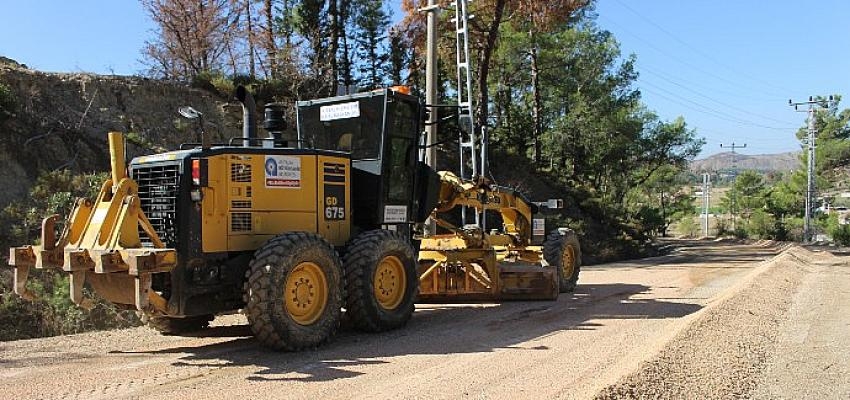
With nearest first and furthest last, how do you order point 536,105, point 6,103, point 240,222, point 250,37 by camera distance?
point 240,222 < point 6,103 < point 250,37 < point 536,105

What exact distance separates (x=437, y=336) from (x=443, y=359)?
4.23ft

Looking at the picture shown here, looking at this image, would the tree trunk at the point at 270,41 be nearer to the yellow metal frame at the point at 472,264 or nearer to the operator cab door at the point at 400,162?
the yellow metal frame at the point at 472,264

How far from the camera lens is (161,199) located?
7.32 metres

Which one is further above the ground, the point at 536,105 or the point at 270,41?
the point at 270,41

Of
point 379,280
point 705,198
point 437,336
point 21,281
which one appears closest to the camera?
point 21,281

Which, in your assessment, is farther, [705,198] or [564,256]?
[705,198]

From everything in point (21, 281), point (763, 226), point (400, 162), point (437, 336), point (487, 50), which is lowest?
point (763, 226)

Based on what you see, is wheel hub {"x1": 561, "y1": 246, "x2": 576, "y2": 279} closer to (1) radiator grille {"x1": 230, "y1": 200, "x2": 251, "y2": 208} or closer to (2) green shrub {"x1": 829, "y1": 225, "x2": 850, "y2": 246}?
(1) radiator grille {"x1": 230, "y1": 200, "x2": 251, "y2": 208}

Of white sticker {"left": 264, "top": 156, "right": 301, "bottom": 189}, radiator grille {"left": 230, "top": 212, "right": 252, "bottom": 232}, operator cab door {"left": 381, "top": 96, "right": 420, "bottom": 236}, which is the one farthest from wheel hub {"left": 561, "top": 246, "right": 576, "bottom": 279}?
radiator grille {"left": 230, "top": 212, "right": 252, "bottom": 232}

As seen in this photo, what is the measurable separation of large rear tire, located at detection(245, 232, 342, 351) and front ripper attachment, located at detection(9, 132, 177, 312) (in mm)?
819

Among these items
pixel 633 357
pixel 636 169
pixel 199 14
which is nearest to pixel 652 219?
pixel 636 169

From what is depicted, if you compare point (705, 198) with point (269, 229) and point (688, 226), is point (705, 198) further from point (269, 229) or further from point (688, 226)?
point (269, 229)

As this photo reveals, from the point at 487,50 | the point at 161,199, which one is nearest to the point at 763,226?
the point at 487,50

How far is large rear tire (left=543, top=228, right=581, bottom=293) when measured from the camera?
1281cm
